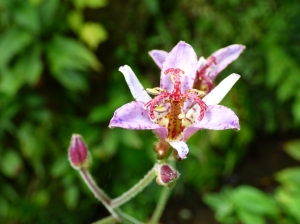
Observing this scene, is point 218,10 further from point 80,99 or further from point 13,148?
point 13,148

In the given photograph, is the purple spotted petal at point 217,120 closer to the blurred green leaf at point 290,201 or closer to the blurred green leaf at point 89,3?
the blurred green leaf at point 290,201

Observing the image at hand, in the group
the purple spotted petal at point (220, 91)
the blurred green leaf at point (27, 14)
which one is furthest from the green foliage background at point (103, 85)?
the purple spotted petal at point (220, 91)

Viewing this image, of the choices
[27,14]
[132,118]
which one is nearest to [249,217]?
[132,118]

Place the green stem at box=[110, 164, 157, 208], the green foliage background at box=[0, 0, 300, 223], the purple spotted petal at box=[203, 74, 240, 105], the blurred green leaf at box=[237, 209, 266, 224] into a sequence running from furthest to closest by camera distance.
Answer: the green foliage background at box=[0, 0, 300, 223] < the blurred green leaf at box=[237, 209, 266, 224] < the green stem at box=[110, 164, 157, 208] < the purple spotted petal at box=[203, 74, 240, 105]

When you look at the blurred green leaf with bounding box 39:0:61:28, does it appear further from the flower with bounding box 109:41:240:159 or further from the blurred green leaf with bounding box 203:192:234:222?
the flower with bounding box 109:41:240:159

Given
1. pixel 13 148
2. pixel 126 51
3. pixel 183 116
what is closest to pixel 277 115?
pixel 126 51

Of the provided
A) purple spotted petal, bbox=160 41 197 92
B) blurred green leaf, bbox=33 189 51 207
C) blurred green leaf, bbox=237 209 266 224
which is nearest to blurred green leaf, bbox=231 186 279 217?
blurred green leaf, bbox=237 209 266 224

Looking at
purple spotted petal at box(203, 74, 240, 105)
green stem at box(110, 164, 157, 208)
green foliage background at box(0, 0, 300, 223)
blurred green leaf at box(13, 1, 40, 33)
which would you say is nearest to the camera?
purple spotted petal at box(203, 74, 240, 105)
